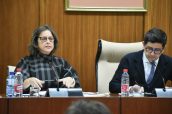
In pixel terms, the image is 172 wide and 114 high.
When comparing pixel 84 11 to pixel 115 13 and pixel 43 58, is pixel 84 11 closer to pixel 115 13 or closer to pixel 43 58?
pixel 115 13

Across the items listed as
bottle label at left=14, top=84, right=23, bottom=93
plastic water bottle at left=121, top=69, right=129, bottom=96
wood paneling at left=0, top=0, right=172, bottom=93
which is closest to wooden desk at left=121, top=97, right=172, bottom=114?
plastic water bottle at left=121, top=69, right=129, bottom=96

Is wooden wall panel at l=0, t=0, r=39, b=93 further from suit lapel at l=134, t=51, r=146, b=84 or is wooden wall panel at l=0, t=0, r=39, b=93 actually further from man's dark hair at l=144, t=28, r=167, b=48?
man's dark hair at l=144, t=28, r=167, b=48

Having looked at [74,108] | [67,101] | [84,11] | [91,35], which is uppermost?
[84,11]

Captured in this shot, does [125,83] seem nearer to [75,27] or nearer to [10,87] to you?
[10,87]

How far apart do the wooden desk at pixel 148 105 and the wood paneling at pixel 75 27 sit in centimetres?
183

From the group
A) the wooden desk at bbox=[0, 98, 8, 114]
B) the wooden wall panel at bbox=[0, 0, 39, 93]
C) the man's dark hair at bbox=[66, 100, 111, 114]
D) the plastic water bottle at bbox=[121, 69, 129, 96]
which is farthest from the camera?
the wooden wall panel at bbox=[0, 0, 39, 93]

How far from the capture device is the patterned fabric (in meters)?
3.37

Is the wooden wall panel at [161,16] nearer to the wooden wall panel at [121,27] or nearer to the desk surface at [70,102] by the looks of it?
the wooden wall panel at [121,27]

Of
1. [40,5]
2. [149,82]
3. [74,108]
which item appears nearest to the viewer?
Answer: [74,108]

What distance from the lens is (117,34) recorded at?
4348mm

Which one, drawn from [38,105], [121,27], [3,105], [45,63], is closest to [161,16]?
[121,27]

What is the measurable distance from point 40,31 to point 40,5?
81 cm

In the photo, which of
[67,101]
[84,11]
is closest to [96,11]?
[84,11]

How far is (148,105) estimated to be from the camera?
8.40 feet
